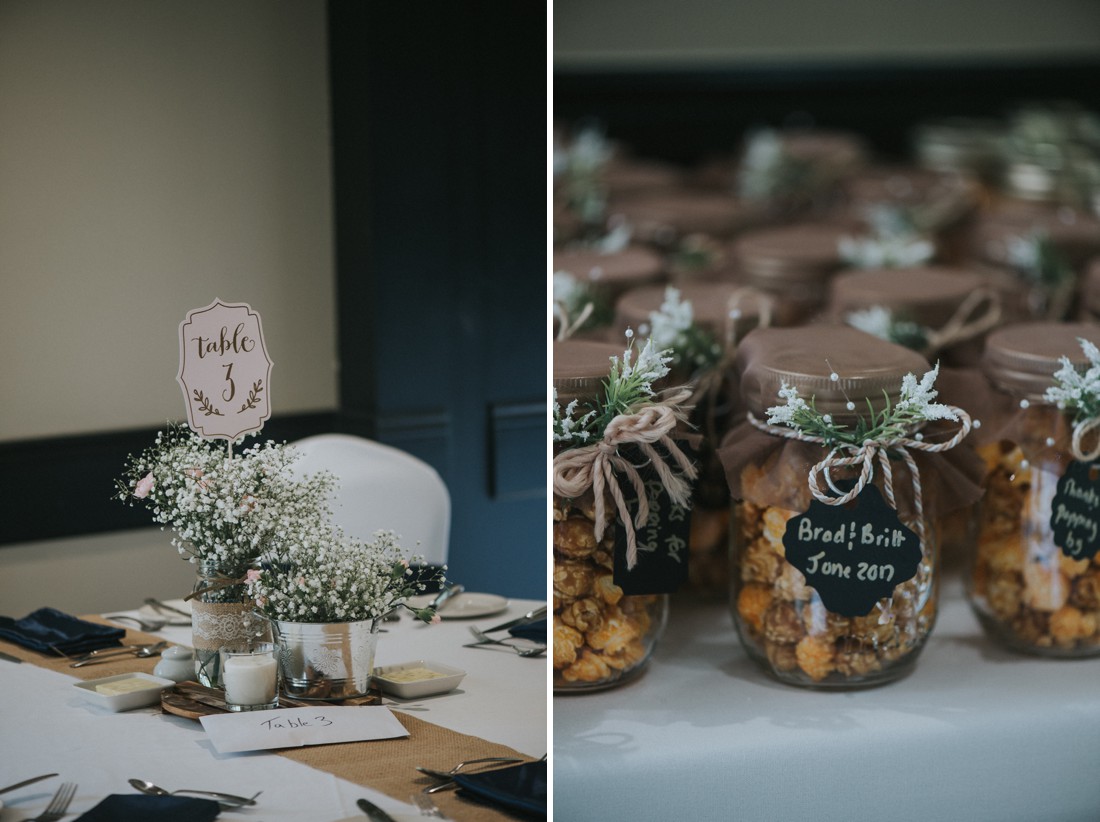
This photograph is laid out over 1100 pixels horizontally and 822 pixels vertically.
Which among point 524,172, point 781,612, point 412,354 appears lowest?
point 781,612

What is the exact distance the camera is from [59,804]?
36.6 inches

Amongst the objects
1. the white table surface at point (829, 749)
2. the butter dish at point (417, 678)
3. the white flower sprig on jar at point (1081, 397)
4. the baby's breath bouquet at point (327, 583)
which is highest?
the white flower sprig on jar at point (1081, 397)

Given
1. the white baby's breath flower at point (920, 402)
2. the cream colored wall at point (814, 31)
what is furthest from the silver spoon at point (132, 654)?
the cream colored wall at point (814, 31)

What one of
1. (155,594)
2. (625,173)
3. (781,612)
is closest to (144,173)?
(155,594)

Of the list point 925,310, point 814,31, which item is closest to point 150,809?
point 925,310

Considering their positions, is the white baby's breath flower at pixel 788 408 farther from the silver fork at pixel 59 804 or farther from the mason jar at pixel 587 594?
the silver fork at pixel 59 804

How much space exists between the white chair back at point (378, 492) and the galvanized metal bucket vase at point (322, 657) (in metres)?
0.09

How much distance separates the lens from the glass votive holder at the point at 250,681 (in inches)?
40.4

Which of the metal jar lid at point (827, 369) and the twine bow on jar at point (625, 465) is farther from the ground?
the metal jar lid at point (827, 369)

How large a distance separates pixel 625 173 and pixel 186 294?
210 centimetres

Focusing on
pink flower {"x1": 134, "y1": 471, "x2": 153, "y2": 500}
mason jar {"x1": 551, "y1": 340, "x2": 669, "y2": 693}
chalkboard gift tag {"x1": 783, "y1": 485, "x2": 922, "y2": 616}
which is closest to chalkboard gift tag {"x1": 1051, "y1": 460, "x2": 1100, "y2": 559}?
chalkboard gift tag {"x1": 783, "y1": 485, "x2": 922, "y2": 616}

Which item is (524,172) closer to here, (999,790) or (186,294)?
(186,294)

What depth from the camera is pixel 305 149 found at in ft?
3.50

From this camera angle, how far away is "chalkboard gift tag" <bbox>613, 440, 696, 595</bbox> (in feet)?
3.60
